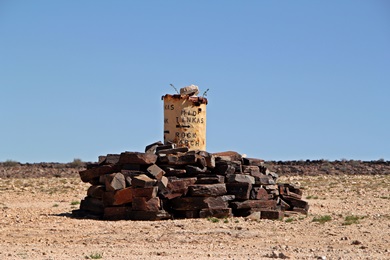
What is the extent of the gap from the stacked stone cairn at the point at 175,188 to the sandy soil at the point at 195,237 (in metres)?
0.64

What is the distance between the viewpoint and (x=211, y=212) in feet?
62.0

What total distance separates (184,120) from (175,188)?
2517 millimetres

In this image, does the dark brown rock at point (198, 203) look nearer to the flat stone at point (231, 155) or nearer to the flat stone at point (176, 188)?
the flat stone at point (176, 188)

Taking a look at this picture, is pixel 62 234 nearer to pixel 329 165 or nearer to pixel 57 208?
pixel 57 208

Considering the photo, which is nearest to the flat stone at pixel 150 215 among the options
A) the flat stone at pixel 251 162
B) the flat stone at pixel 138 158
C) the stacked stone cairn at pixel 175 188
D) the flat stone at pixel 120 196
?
the stacked stone cairn at pixel 175 188

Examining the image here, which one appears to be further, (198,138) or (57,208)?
(57,208)

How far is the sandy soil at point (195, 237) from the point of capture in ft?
44.3

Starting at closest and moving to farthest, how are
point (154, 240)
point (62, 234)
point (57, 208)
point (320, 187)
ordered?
point (154, 240), point (62, 234), point (57, 208), point (320, 187)

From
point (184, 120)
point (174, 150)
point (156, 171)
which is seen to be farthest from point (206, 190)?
point (184, 120)

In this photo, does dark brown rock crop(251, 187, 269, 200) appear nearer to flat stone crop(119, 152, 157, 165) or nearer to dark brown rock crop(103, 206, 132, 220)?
flat stone crop(119, 152, 157, 165)

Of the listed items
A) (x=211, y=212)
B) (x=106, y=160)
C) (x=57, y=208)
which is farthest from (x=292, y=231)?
(x=57, y=208)

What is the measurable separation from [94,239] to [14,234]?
7.24ft

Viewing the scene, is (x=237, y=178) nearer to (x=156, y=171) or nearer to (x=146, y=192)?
(x=156, y=171)

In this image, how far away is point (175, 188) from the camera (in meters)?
19.1
